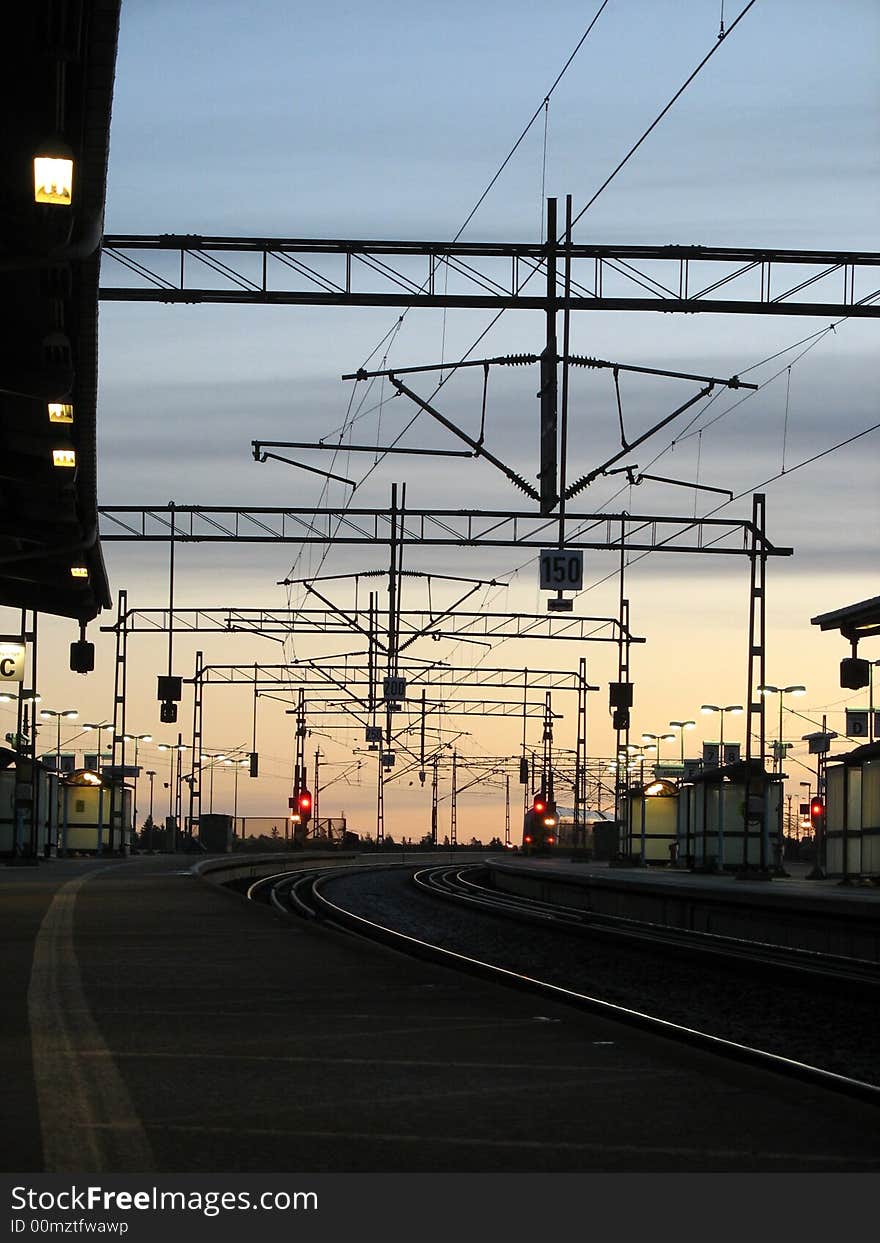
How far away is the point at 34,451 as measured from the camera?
26344 millimetres

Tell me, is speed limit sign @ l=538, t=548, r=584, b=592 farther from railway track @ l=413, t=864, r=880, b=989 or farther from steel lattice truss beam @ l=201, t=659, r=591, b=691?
steel lattice truss beam @ l=201, t=659, r=591, b=691

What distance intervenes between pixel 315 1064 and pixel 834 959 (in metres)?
13.3

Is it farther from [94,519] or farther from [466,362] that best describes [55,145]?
[94,519]

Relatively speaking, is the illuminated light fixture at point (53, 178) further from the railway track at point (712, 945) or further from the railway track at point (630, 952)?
the railway track at point (712, 945)

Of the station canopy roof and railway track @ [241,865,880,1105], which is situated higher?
the station canopy roof

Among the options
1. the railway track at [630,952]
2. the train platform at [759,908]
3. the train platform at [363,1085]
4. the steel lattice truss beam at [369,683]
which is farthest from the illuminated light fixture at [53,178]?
the steel lattice truss beam at [369,683]

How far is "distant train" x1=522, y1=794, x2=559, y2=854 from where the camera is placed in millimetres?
89188

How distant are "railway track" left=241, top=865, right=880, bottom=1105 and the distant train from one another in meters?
35.5

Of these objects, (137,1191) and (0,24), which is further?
(0,24)

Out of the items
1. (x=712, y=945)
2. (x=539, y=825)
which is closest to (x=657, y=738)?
(x=539, y=825)

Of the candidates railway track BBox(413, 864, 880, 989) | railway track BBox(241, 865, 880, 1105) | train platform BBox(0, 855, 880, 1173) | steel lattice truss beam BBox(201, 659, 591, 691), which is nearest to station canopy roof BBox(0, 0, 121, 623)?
train platform BBox(0, 855, 880, 1173)

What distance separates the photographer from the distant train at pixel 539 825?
8919 centimetres

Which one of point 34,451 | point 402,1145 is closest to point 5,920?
point 34,451

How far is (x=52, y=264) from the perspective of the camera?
16984 millimetres
